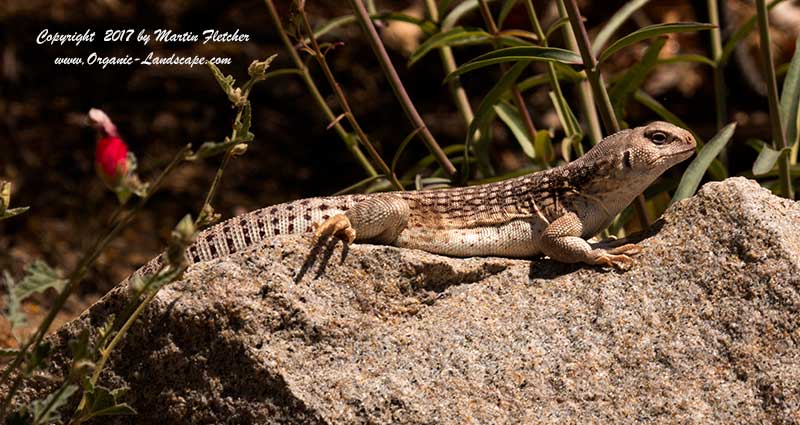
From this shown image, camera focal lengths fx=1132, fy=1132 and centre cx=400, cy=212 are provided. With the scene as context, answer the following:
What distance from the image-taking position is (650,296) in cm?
400

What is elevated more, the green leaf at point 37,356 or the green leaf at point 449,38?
the green leaf at point 449,38

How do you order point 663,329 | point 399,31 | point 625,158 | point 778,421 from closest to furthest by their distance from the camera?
point 778,421, point 663,329, point 625,158, point 399,31

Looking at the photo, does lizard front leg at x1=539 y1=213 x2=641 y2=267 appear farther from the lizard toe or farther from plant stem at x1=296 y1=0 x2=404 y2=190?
plant stem at x1=296 y1=0 x2=404 y2=190

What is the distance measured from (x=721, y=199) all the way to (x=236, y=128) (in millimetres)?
1857

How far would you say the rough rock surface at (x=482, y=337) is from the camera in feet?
12.3

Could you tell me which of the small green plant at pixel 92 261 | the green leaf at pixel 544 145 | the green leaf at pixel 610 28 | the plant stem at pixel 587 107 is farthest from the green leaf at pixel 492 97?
the small green plant at pixel 92 261

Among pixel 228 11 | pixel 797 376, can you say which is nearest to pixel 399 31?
pixel 228 11

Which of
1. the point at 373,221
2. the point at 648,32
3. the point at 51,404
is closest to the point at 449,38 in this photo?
the point at 648,32

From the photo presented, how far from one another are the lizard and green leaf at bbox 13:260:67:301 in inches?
57.0

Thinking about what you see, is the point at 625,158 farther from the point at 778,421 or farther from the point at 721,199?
the point at 778,421

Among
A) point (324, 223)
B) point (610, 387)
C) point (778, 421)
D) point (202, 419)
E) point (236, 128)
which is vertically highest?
point (236, 128)

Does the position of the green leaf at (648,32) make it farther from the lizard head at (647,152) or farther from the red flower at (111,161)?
the red flower at (111,161)

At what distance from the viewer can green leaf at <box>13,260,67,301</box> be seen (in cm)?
300

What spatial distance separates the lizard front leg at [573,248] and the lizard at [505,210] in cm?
2
